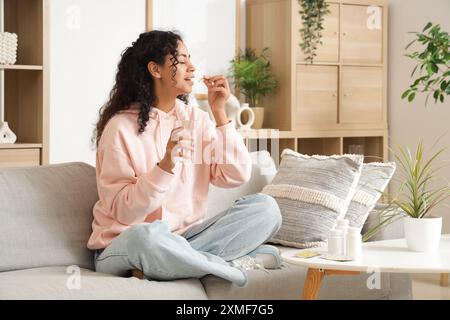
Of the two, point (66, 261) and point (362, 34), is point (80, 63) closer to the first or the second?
point (362, 34)

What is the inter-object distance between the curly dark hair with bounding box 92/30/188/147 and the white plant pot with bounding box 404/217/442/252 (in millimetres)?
982

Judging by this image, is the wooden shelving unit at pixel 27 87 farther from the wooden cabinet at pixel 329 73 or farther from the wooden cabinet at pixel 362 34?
the wooden cabinet at pixel 362 34

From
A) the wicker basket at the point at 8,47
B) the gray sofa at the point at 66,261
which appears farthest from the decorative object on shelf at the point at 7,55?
the gray sofa at the point at 66,261

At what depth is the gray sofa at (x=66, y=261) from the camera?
2506 mm

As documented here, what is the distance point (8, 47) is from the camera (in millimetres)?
4094

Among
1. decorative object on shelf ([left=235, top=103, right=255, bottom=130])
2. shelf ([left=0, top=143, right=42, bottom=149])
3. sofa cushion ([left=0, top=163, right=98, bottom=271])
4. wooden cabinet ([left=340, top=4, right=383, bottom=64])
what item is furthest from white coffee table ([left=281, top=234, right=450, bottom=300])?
wooden cabinet ([left=340, top=4, right=383, bottom=64])

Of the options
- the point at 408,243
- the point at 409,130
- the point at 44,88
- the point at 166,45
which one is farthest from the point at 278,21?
the point at 408,243

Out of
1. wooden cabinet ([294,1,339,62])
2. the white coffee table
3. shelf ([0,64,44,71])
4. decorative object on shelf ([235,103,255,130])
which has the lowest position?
the white coffee table

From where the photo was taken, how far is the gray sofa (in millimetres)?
2506

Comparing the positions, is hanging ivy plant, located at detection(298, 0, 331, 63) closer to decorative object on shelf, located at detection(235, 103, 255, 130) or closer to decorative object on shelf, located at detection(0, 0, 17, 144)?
decorative object on shelf, located at detection(235, 103, 255, 130)

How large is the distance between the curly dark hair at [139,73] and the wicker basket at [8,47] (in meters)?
1.24

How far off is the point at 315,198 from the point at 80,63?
6.45ft

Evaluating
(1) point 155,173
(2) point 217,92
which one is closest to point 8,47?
(2) point 217,92

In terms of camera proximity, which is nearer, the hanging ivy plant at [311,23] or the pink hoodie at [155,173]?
the pink hoodie at [155,173]
